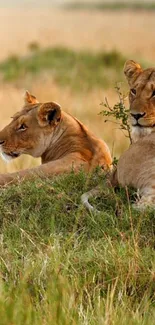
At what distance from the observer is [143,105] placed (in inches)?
200

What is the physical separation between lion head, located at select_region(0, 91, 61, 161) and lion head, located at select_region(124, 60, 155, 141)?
691mm

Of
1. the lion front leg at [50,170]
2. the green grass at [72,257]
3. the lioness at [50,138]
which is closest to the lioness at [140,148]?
the green grass at [72,257]

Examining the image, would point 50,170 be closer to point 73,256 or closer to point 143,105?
point 143,105

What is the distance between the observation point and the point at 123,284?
164 inches

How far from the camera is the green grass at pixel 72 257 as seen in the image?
369 centimetres

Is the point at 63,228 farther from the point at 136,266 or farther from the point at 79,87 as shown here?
the point at 79,87

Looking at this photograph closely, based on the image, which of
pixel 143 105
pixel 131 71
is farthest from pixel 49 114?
pixel 143 105

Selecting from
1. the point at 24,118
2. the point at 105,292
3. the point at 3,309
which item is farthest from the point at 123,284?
the point at 24,118

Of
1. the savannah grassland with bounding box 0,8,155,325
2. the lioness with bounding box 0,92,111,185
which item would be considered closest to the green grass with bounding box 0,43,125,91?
the lioness with bounding box 0,92,111,185

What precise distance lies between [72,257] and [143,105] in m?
1.09

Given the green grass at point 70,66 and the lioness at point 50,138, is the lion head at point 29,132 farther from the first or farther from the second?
the green grass at point 70,66

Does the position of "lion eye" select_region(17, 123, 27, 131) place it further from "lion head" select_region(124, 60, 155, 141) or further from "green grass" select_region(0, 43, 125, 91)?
"green grass" select_region(0, 43, 125, 91)

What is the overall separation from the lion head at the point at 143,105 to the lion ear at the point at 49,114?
2.01 feet

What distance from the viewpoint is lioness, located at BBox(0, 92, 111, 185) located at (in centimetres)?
573
